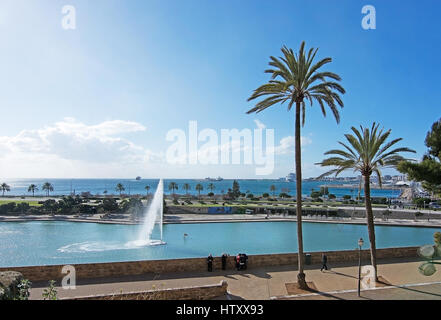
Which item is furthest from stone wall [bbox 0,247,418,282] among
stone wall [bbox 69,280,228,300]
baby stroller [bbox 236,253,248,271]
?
stone wall [bbox 69,280,228,300]

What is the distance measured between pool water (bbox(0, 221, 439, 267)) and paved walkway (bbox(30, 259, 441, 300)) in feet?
33.8

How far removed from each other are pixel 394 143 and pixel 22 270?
1916 cm

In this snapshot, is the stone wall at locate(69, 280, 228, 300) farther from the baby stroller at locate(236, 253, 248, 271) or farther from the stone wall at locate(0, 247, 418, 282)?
the stone wall at locate(0, 247, 418, 282)

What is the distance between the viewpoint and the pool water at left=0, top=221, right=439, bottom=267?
936 inches

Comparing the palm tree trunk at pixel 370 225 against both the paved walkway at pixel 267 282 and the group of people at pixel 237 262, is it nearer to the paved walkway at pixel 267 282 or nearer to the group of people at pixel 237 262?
the paved walkway at pixel 267 282

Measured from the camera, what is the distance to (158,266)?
1389 centimetres

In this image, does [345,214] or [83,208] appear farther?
[345,214]

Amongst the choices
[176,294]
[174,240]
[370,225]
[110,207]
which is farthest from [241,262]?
[110,207]

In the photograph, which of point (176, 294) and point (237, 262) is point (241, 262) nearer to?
point (237, 262)

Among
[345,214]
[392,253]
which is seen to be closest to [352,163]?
[392,253]

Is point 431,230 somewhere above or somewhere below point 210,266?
below
